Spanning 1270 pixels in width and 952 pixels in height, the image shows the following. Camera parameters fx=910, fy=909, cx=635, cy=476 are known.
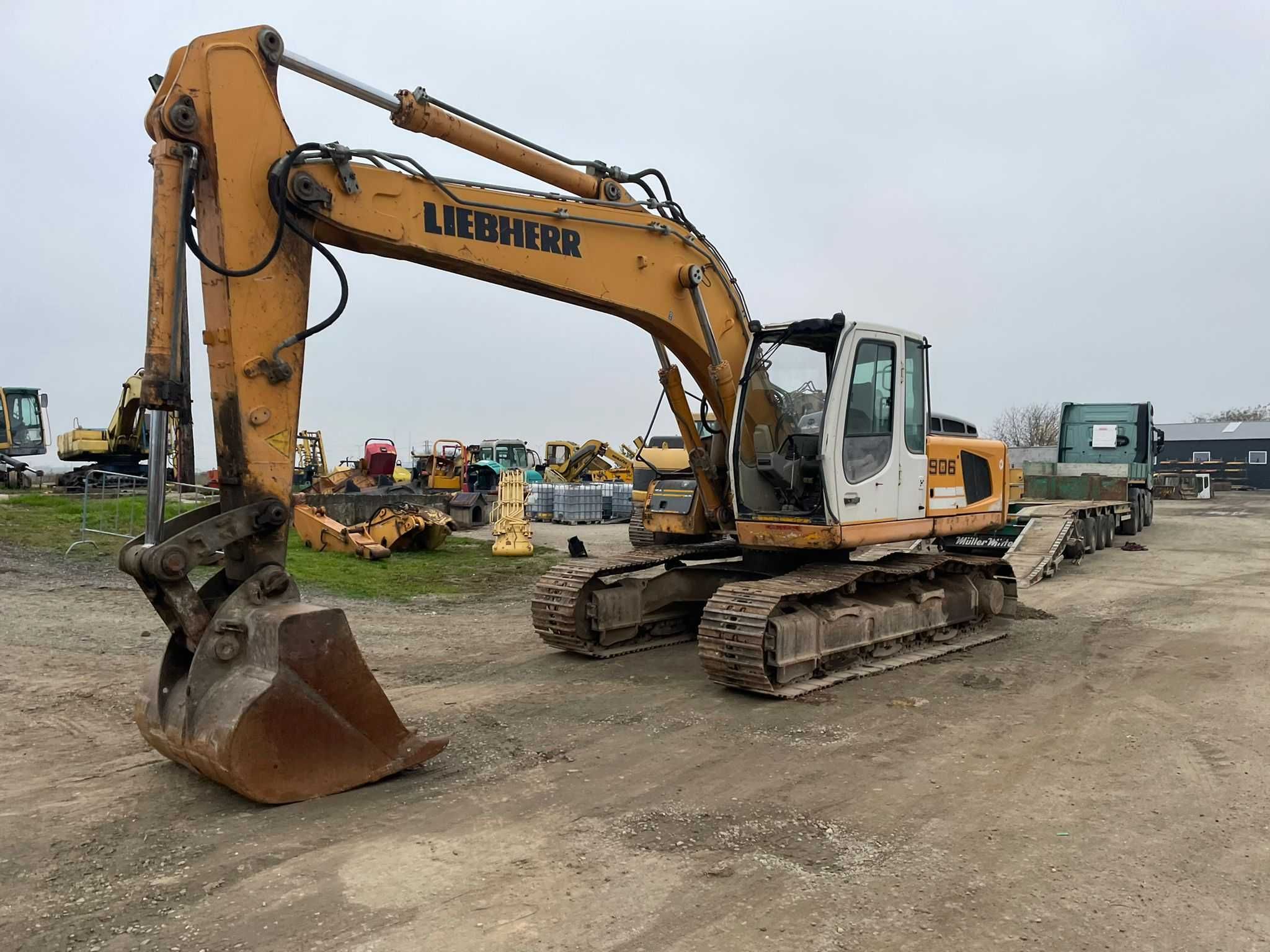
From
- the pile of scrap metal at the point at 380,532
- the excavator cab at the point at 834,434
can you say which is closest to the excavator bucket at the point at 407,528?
the pile of scrap metal at the point at 380,532

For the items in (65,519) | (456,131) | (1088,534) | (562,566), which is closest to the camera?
(456,131)

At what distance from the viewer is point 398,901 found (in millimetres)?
3598

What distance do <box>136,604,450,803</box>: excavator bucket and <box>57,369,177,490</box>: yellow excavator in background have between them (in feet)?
86.1

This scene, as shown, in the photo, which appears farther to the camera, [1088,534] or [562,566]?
[1088,534]

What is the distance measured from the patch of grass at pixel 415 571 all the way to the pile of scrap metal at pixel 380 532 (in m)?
0.15

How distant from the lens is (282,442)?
4887 millimetres

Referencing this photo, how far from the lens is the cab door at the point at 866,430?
23.5ft

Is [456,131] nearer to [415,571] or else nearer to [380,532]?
[415,571]

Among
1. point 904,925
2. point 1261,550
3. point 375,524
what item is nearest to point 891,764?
point 904,925

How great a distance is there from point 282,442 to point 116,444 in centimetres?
2878

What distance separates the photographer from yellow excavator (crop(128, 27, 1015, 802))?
14.9ft

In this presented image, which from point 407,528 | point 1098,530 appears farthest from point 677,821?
point 1098,530

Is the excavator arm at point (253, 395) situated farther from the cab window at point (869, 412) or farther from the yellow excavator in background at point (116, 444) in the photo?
the yellow excavator in background at point (116, 444)

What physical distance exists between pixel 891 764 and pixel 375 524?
11968 millimetres
